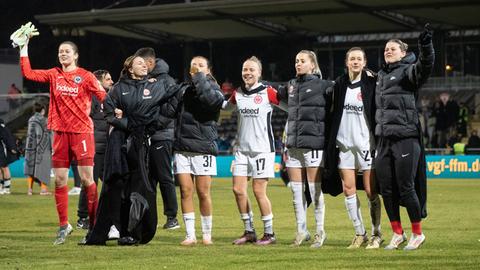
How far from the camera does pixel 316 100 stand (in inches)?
472

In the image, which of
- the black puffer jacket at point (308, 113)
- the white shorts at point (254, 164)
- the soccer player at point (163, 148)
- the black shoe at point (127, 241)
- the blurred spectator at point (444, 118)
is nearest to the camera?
the black puffer jacket at point (308, 113)

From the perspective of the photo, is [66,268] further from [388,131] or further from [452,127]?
[452,127]

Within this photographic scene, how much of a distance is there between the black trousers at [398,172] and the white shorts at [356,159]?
0.82ft

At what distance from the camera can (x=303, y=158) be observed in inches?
476

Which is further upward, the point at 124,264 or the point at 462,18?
the point at 462,18

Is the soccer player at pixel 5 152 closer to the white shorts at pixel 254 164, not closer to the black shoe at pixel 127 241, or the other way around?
the black shoe at pixel 127 241

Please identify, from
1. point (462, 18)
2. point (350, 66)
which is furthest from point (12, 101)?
point (350, 66)

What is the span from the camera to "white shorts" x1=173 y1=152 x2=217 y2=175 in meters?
12.2

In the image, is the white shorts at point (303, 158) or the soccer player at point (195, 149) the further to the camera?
the soccer player at point (195, 149)

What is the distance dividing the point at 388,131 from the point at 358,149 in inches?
20.9

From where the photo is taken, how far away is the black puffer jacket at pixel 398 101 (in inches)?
442

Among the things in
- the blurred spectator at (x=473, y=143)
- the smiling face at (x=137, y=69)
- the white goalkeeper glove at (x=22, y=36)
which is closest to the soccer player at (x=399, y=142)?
the smiling face at (x=137, y=69)

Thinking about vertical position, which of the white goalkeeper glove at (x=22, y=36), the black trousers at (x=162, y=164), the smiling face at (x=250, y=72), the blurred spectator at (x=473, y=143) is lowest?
the blurred spectator at (x=473, y=143)

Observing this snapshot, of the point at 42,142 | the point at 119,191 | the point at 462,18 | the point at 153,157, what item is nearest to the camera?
the point at 119,191
